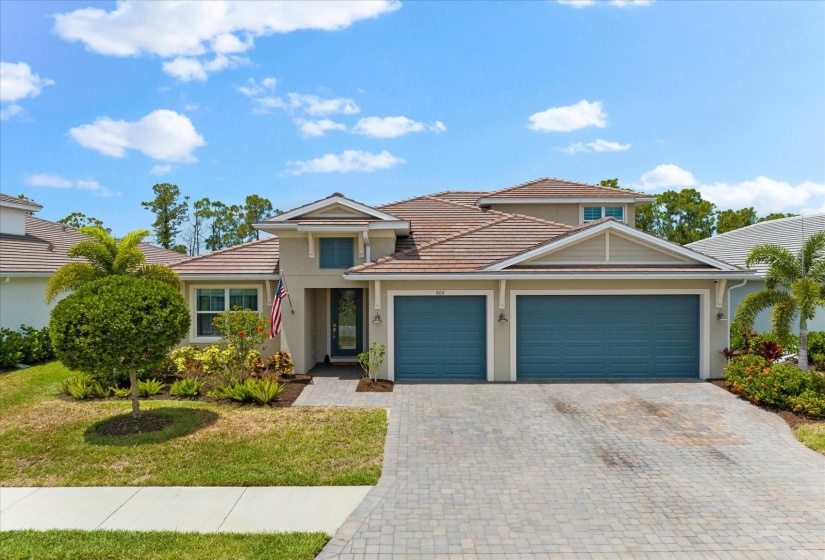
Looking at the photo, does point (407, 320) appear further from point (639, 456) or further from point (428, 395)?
point (639, 456)

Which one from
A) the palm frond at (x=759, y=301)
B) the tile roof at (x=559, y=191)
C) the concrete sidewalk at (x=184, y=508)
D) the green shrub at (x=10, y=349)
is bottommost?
the concrete sidewalk at (x=184, y=508)

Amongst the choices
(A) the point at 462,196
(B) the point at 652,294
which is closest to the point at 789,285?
(B) the point at 652,294

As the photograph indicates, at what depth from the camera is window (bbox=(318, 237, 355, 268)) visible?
14.2 m

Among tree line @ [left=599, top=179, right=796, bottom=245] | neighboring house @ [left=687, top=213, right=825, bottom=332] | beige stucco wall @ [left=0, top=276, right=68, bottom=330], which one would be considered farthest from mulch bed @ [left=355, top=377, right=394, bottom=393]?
tree line @ [left=599, top=179, right=796, bottom=245]

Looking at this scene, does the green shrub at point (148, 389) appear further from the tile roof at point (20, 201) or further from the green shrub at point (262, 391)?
the tile roof at point (20, 201)

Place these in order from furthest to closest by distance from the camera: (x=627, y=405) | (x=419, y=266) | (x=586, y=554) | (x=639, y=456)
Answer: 1. (x=419, y=266)
2. (x=627, y=405)
3. (x=639, y=456)
4. (x=586, y=554)

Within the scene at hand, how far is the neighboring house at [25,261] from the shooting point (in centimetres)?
1591

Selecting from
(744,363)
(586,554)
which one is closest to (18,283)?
(586,554)

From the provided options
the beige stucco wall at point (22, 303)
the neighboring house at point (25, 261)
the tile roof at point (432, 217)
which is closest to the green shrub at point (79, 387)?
the neighboring house at point (25, 261)

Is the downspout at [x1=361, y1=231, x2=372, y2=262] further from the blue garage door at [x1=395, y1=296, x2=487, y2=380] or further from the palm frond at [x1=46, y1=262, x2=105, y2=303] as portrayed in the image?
the palm frond at [x1=46, y1=262, x2=105, y2=303]

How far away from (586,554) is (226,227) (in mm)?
50519

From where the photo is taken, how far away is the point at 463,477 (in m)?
7.18

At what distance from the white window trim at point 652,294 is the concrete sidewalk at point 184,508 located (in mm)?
7104

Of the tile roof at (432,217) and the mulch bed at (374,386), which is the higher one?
the tile roof at (432,217)
